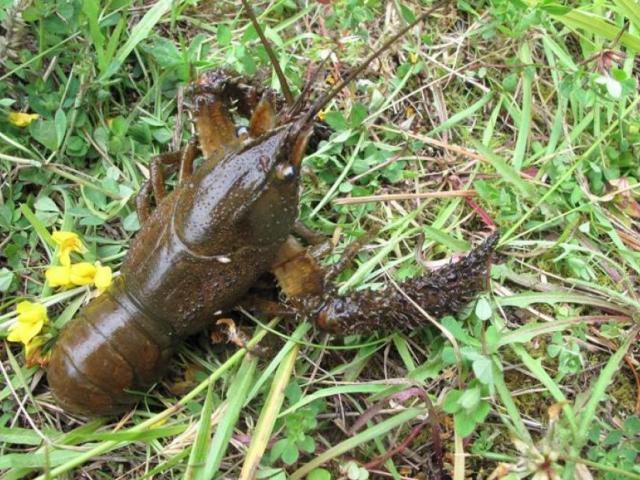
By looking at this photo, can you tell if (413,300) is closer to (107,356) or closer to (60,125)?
(107,356)

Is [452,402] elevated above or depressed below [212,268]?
below

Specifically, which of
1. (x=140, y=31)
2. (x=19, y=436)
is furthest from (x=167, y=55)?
(x=19, y=436)

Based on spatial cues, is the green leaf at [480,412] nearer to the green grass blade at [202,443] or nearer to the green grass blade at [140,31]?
the green grass blade at [202,443]

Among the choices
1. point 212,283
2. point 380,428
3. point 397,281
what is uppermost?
point 212,283

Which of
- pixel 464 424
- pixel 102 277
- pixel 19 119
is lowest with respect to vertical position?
pixel 464 424

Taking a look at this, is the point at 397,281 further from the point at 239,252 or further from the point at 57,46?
the point at 57,46

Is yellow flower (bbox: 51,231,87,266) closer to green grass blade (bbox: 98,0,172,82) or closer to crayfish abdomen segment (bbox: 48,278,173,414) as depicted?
crayfish abdomen segment (bbox: 48,278,173,414)

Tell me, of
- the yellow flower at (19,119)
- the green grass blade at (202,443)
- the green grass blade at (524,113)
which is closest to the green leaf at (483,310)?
the green grass blade at (524,113)

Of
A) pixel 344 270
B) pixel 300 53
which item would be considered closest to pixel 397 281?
pixel 344 270
